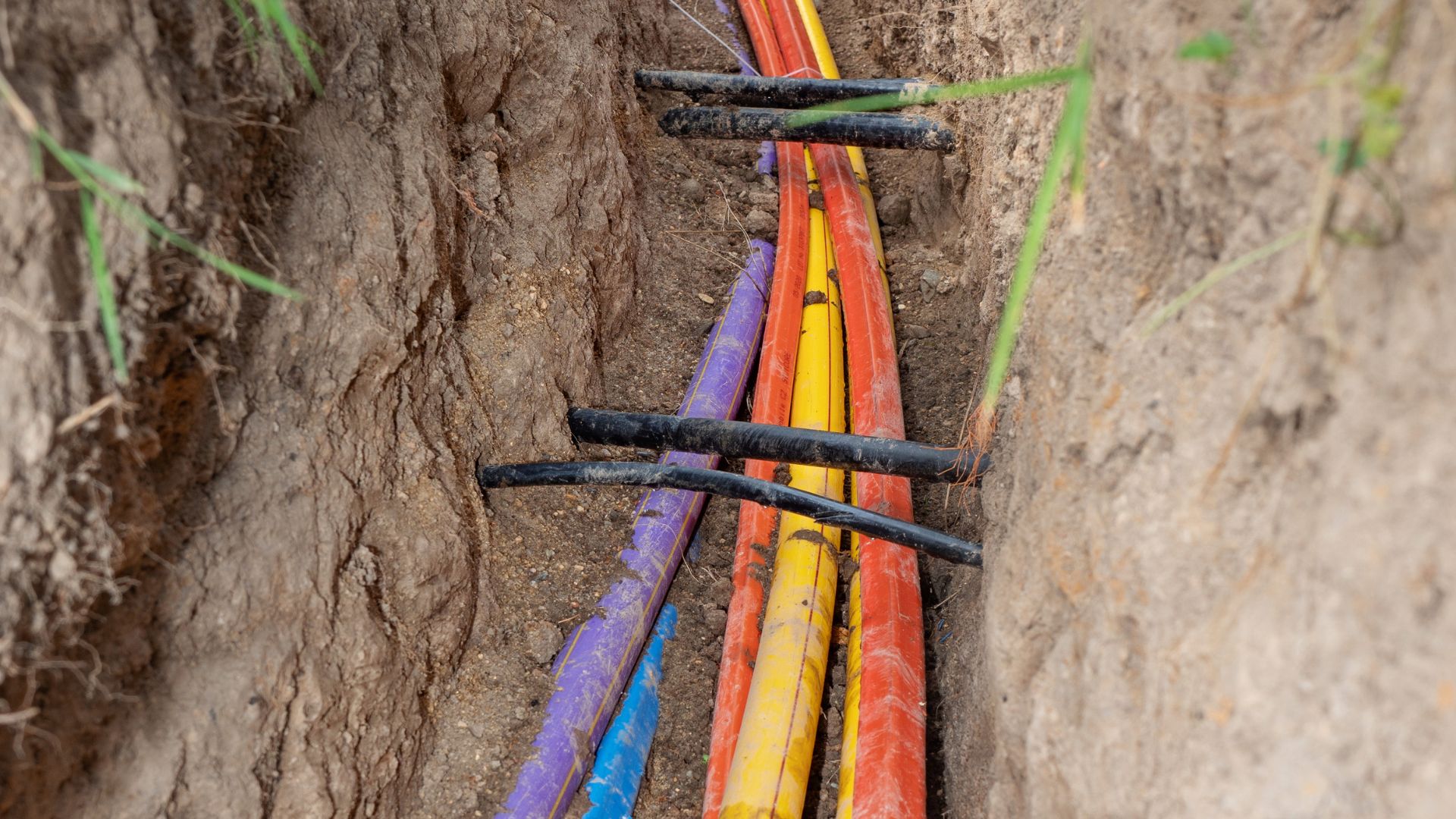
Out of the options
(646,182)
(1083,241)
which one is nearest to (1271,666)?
(1083,241)

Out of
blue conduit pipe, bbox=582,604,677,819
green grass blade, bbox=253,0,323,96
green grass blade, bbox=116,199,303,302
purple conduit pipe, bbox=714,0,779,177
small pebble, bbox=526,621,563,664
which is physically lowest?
blue conduit pipe, bbox=582,604,677,819

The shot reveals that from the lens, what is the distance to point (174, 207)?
1401 mm

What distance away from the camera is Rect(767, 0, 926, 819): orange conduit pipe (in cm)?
178

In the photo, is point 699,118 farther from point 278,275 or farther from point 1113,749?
point 1113,749

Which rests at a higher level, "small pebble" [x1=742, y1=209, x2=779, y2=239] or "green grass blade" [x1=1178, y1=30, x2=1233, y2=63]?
"small pebble" [x1=742, y1=209, x2=779, y2=239]

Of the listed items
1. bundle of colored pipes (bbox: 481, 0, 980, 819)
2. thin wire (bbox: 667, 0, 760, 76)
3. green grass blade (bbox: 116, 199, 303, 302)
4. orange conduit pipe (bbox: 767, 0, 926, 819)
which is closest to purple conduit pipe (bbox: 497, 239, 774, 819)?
bundle of colored pipes (bbox: 481, 0, 980, 819)

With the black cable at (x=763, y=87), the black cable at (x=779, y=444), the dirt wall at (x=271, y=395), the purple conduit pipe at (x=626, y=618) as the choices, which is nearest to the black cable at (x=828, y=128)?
the black cable at (x=763, y=87)

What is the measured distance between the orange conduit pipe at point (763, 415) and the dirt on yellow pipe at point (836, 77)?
0.51ft

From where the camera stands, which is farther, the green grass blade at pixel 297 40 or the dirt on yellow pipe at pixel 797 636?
the dirt on yellow pipe at pixel 797 636

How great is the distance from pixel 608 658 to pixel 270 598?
2.49 ft

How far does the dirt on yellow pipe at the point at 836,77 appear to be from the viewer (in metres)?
3.12

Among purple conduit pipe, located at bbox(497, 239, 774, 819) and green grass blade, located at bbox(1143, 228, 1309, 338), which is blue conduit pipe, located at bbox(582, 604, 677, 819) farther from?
green grass blade, located at bbox(1143, 228, 1309, 338)

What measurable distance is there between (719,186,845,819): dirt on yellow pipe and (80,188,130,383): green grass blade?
51.8 inches

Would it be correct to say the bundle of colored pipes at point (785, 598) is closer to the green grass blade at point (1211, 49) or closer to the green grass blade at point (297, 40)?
the green grass blade at point (297, 40)
